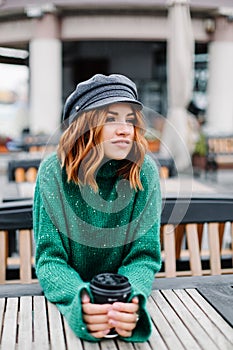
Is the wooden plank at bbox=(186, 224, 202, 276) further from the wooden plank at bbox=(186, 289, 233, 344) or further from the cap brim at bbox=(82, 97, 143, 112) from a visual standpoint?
the cap brim at bbox=(82, 97, 143, 112)

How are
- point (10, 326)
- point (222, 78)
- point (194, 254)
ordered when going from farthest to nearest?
point (222, 78) → point (194, 254) → point (10, 326)

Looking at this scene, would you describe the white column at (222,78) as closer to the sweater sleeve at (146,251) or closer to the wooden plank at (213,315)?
the sweater sleeve at (146,251)

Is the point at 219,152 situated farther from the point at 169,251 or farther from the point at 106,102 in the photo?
the point at 106,102

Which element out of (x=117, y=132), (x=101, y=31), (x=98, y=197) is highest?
(x=101, y=31)

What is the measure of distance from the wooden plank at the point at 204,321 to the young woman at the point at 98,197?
5.2 inches

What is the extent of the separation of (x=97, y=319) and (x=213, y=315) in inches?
15.4

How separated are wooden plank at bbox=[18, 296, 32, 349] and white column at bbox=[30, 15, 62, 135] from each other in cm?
1208

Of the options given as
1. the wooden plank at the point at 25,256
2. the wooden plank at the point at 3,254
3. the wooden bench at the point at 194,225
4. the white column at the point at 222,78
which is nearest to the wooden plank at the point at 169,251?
the wooden bench at the point at 194,225

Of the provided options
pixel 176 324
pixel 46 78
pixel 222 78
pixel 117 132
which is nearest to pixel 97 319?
pixel 176 324

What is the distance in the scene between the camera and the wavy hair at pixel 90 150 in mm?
1863

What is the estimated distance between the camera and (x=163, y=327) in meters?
1.60

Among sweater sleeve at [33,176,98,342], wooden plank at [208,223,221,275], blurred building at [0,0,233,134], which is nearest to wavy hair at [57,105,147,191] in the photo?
sweater sleeve at [33,176,98,342]

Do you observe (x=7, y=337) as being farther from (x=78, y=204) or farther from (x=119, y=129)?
(x=119, y=129)

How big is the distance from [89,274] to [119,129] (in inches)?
21.8
